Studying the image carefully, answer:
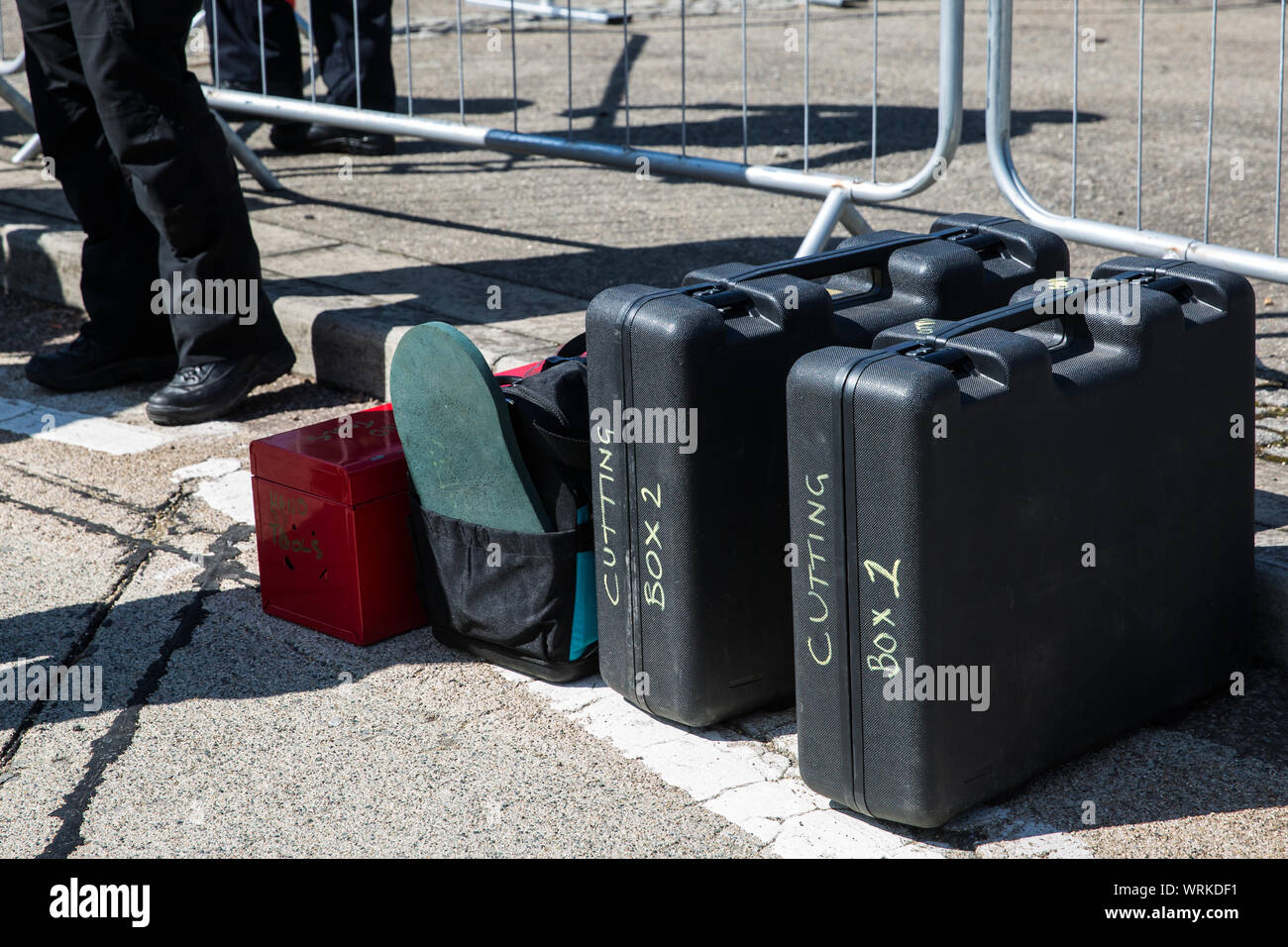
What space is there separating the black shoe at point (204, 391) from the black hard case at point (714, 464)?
1.79 m

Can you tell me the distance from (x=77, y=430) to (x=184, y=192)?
2.45ft

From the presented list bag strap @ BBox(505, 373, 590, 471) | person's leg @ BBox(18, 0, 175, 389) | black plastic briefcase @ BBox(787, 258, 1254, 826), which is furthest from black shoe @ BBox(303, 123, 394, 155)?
black plastic briefcase @ BBox(787, 258, 1254, 826)

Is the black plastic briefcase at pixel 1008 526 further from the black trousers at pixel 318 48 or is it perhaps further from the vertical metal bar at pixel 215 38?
the vertical metal bar at pixel 215 38

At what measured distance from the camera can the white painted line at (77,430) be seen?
13.3 feet

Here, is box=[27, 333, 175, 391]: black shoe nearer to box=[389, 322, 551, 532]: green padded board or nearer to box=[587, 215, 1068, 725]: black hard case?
box=[389, 322, 551, 532]: green padded board

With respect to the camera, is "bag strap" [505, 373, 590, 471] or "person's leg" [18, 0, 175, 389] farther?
"person's leg" [18, 0, 175, 389]

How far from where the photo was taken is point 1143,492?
8.03 feet

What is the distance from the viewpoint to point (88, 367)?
4.39 meters

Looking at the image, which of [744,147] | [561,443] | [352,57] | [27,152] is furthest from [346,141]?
[561,443]

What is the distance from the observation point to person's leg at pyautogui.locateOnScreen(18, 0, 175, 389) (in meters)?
4.09

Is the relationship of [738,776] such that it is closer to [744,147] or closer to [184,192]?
[184,192]

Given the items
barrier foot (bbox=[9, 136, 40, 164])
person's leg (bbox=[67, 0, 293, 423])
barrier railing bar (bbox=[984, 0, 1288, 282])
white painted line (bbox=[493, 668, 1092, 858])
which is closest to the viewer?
white painted line (bbox=[493, 668, 1092, 858])

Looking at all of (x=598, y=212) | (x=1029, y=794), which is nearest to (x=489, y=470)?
(x=1029, y=794)
